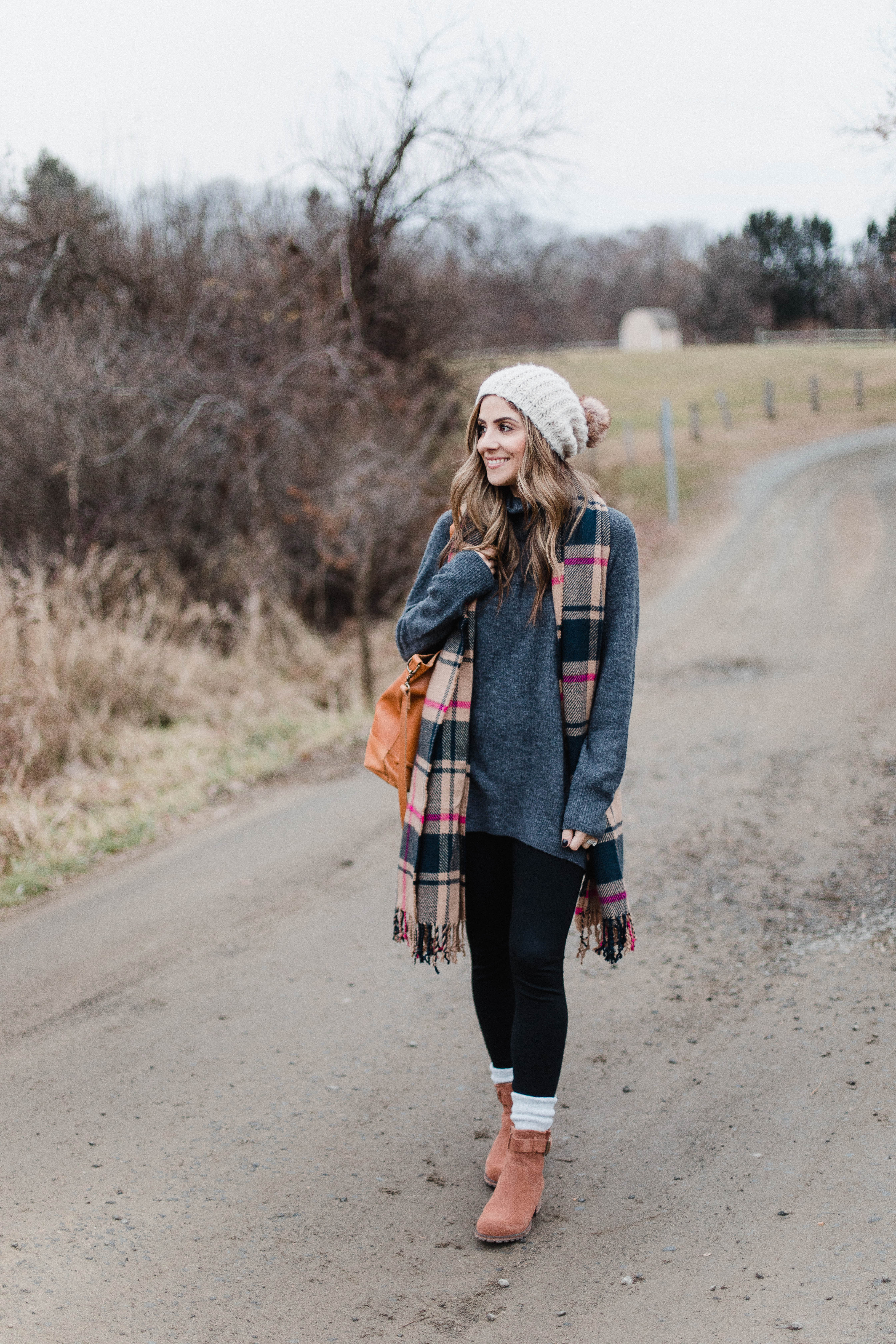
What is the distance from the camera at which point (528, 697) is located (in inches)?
101

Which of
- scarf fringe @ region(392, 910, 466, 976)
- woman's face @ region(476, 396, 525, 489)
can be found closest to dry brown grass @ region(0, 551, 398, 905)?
scarf fringe @ region(392, 910, 466, 976)

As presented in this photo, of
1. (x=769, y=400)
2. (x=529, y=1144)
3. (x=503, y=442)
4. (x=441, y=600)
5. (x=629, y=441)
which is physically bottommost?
(x=529, y=1144)

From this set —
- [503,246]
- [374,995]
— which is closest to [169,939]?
[374,995]

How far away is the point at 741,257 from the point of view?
27.0ft

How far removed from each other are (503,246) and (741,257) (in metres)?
5.17

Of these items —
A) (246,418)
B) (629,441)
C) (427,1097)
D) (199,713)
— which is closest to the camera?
(427,1097)

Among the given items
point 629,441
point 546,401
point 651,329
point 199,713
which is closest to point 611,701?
point 546,401

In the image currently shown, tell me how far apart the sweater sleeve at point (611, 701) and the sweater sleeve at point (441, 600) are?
30cm

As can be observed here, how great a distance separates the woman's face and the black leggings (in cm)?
88

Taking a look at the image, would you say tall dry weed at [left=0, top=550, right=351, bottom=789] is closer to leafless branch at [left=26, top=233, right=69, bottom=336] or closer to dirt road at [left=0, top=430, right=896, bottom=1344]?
dirt road at [left=0, top=430, right=896, bottom=1344]

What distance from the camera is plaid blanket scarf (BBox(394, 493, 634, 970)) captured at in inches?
99.2

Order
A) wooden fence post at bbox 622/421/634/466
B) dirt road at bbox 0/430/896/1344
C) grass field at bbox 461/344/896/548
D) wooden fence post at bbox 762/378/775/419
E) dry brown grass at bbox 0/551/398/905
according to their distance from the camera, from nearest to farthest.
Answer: dirt road at bbox 0/430/896/1344
dry brown grass at bbox 0/551/398/905
grass field at bbox 461/344/896/548
wooden fence post at bbox 762/378/775/419
wooden fence post at bbox 622/421/634/466

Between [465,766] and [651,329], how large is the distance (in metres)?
11.8

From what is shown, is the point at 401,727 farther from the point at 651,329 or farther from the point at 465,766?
the point at 651,329
